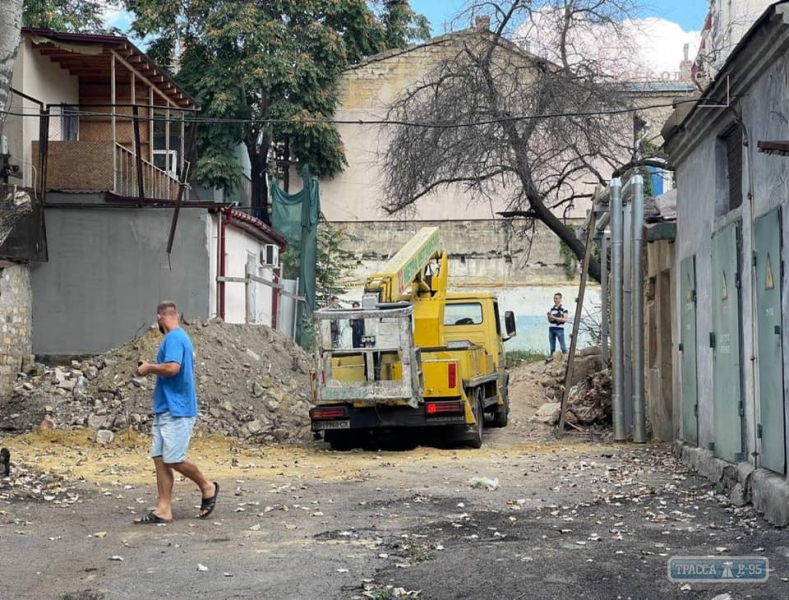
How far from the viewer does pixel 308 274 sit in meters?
26.4

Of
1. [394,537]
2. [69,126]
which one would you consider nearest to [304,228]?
[69,126]

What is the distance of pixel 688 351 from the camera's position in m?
13.3

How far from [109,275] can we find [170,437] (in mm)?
11038

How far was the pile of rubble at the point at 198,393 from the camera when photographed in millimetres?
17000

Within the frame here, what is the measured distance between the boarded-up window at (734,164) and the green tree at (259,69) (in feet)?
68.3

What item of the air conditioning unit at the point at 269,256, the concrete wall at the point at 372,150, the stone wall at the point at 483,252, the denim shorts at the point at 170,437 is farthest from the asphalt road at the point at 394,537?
the concrete wall at the point at 372,150

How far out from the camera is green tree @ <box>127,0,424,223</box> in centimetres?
3231

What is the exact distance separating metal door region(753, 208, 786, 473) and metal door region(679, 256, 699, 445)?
10.4 feet

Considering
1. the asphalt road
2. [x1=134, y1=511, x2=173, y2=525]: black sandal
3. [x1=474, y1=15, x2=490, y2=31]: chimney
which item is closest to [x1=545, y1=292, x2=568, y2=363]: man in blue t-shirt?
[x1=474, y1=15, x2=490, y2=31]: chimney

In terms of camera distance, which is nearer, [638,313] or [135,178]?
[638,313]

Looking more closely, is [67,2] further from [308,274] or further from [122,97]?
[308,274]

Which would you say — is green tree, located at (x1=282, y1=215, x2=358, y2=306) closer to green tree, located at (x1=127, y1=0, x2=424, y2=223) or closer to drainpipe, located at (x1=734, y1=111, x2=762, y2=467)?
green tree, located at (x1=127, y1=0, x2=424, y2=223)

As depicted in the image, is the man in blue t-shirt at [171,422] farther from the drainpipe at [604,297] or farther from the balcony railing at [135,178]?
the drainpipe at [604,297]

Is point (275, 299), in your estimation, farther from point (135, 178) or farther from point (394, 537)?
point (394, 537)
